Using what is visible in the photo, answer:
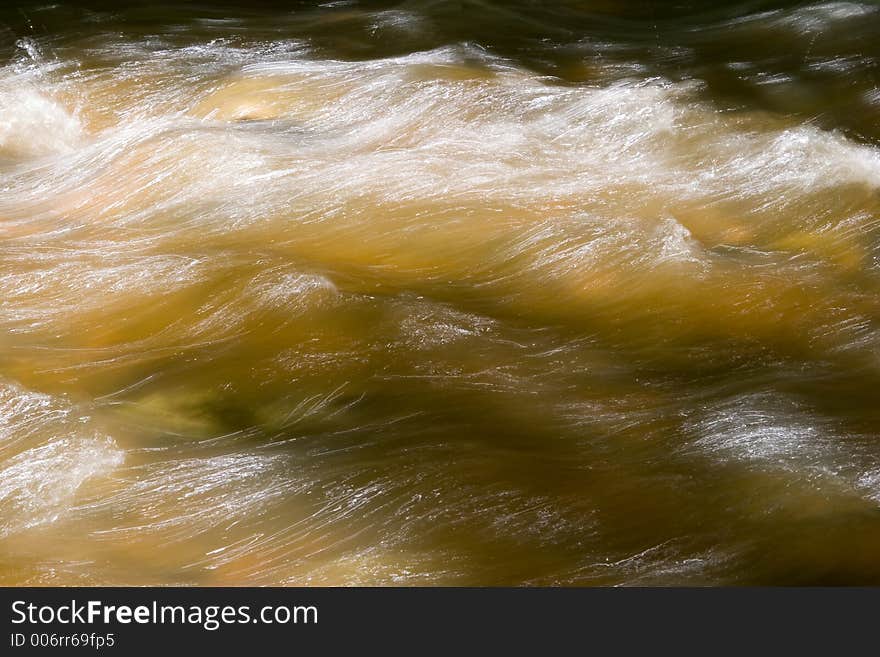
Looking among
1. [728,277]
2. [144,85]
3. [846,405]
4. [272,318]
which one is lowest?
[846,405]

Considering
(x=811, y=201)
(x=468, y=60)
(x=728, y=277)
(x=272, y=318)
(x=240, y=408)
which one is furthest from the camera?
(x=468, y=60)

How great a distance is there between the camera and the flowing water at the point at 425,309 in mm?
2035

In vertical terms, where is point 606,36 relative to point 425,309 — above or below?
above

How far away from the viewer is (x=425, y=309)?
8.54 ft

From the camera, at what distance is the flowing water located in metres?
2.04

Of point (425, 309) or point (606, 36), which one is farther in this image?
point (606, 36)

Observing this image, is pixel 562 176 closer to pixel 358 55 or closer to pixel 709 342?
pixel 709 342

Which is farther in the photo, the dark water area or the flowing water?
the dark water area

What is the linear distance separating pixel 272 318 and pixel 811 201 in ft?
6.15

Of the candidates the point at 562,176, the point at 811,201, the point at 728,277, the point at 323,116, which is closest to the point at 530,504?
the point at 728,277

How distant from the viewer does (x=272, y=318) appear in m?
2.56

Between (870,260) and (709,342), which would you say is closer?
(709,342)

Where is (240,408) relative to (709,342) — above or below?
above

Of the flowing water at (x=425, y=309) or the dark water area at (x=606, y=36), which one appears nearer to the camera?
the flowing water at (x=425, y=309)
